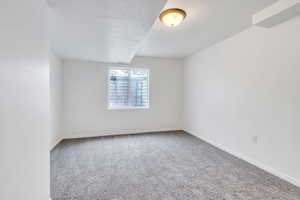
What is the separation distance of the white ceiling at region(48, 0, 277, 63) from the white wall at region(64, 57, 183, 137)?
0.99m

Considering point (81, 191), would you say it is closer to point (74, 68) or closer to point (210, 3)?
point (210, 3)

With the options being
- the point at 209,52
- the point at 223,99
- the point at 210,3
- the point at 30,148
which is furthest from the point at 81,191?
the point at 209,52

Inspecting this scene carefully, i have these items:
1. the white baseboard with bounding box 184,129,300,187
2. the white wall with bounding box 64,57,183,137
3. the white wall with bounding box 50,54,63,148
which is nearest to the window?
the white wall with bounding box 64,57,183,137

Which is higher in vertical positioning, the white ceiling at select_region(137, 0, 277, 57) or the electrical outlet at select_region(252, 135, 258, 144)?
the white ceiling at select_region(137, 0, 277, 57)

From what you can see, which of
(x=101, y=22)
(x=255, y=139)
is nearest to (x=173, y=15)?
(x=101, y=22)

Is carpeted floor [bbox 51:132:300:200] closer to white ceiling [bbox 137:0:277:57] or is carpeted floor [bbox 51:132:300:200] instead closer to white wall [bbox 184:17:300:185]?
white wall [bbox 184:17:300:185]

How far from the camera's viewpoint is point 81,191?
80.6 inches

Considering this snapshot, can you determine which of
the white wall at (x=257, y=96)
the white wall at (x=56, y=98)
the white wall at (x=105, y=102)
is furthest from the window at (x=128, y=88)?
the white wall at (x=257, y=96)

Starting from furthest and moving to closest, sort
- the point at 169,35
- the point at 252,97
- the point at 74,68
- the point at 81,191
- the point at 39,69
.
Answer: the point at 74,68, the point at 169,35, the point at 252,97, the point at 81,191, the point at 39,69

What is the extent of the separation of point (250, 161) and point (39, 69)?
347cm

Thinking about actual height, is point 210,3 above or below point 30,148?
above

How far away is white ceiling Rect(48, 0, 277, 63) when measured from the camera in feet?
5.79

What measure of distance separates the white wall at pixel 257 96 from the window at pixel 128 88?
73.7 inches

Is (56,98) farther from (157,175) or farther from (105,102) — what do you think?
(157,175)
